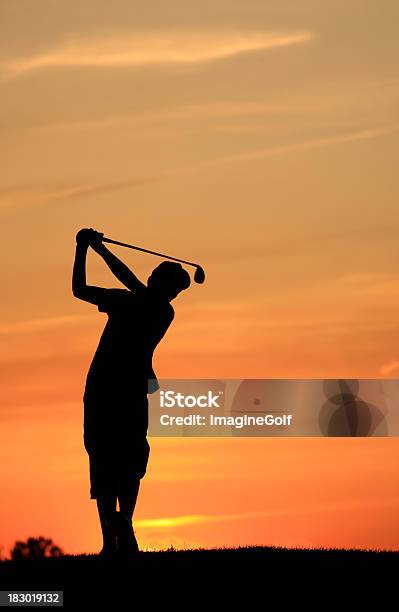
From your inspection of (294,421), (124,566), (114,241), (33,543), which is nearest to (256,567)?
(124,566)

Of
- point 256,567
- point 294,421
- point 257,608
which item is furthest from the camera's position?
point 294,421

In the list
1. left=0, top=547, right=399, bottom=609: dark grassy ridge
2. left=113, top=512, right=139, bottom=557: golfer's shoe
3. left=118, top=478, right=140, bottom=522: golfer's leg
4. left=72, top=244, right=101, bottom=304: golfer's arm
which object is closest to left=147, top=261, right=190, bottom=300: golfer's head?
left=72, top=244, right=101, bottom=304: golfer's arm

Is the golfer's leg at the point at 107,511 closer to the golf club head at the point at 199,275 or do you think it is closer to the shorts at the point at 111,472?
the shorts at the point at 111,472

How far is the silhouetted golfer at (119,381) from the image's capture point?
19.5m

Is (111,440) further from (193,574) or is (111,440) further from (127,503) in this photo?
(193,574)

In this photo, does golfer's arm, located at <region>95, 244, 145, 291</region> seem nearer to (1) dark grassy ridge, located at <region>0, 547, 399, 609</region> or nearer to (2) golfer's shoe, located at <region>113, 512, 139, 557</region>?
(2) golfer's shoe, located at <region>113, 512, 139, 557</region>

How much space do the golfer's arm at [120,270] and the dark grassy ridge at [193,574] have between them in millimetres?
3232

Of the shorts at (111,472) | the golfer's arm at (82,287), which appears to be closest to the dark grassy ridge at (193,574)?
the shorts at (111,472)

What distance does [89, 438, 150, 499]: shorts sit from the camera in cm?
1955

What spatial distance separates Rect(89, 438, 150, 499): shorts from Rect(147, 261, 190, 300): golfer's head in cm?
185

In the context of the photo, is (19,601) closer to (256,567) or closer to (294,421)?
(256,567)

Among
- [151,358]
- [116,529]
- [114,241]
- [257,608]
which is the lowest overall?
[257,608]

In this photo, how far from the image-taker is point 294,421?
3059 centimetres

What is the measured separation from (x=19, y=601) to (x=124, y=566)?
1.92 m
